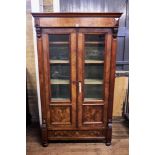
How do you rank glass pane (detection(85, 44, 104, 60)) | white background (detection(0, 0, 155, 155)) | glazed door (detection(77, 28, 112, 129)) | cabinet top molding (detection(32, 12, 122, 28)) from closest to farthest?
→ white background (detection(0, 0, 155, 155)) < cabinet top molding (detection(32, 12, 122, 28)) < glazed door (detection(77, 28, 112, 129)) < glass pane (detection(85, 44, 104, 60))

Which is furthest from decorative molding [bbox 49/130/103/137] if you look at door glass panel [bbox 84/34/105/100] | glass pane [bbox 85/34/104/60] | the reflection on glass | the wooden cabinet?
the reflection on glass

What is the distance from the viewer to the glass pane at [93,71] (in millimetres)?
2246

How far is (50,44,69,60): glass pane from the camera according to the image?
218cm

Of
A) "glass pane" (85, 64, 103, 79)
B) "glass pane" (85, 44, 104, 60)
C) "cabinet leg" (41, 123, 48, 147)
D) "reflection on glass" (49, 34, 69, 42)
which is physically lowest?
"cabinet leg" (41, 123, 48, 147)

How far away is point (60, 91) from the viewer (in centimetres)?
230

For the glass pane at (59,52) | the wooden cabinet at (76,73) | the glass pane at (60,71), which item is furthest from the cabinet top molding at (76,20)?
the glass pane at (60,71)

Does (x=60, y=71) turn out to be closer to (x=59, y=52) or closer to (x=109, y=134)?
(x=59, y=52)

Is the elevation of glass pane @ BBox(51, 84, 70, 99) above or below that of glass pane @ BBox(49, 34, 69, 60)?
below

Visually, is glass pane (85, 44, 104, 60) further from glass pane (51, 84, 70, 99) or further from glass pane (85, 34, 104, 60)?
glass pane (51, 84, 70, 99)

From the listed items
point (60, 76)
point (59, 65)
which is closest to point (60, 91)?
point (60, 76)

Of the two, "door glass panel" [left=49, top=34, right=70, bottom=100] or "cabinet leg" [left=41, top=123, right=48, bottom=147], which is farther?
"cabinet leg" [left=41, top=123, right=48, bottom=147]
